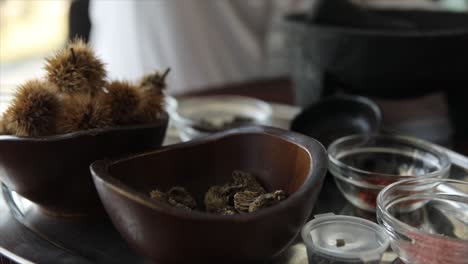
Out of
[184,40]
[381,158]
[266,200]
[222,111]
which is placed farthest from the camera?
[184,40]

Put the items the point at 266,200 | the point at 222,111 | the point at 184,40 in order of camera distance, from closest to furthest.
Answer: the point at 266,200
the point at 222,111
the point at 184,40

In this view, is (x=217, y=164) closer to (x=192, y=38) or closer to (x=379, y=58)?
(x=379, y=58)

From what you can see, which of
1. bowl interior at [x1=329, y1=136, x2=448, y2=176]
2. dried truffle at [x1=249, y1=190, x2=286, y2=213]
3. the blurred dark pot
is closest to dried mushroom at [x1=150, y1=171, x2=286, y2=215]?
dried truffle at [x1=249, y1=190, x2=286, y2=213]

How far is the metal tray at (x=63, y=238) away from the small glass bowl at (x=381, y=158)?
0.07 feet

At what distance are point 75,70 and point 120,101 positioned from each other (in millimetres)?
35

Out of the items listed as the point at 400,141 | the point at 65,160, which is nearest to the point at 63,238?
the point at 65,160

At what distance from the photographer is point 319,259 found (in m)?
0.31

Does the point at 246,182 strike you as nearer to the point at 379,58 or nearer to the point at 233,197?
the point at 233,197

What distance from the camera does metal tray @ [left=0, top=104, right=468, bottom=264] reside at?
1.05ft

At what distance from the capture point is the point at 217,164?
14.3 inches

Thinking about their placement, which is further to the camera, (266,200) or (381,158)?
(381,158)

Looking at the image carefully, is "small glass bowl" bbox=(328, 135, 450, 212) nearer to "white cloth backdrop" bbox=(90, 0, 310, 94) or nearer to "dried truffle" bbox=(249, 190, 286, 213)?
"dried truffle" bbox=(249, 190, 286, 213)

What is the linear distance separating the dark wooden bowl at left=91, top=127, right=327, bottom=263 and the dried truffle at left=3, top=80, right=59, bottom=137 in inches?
2.0

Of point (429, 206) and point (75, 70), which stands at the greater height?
point (75, 70)
